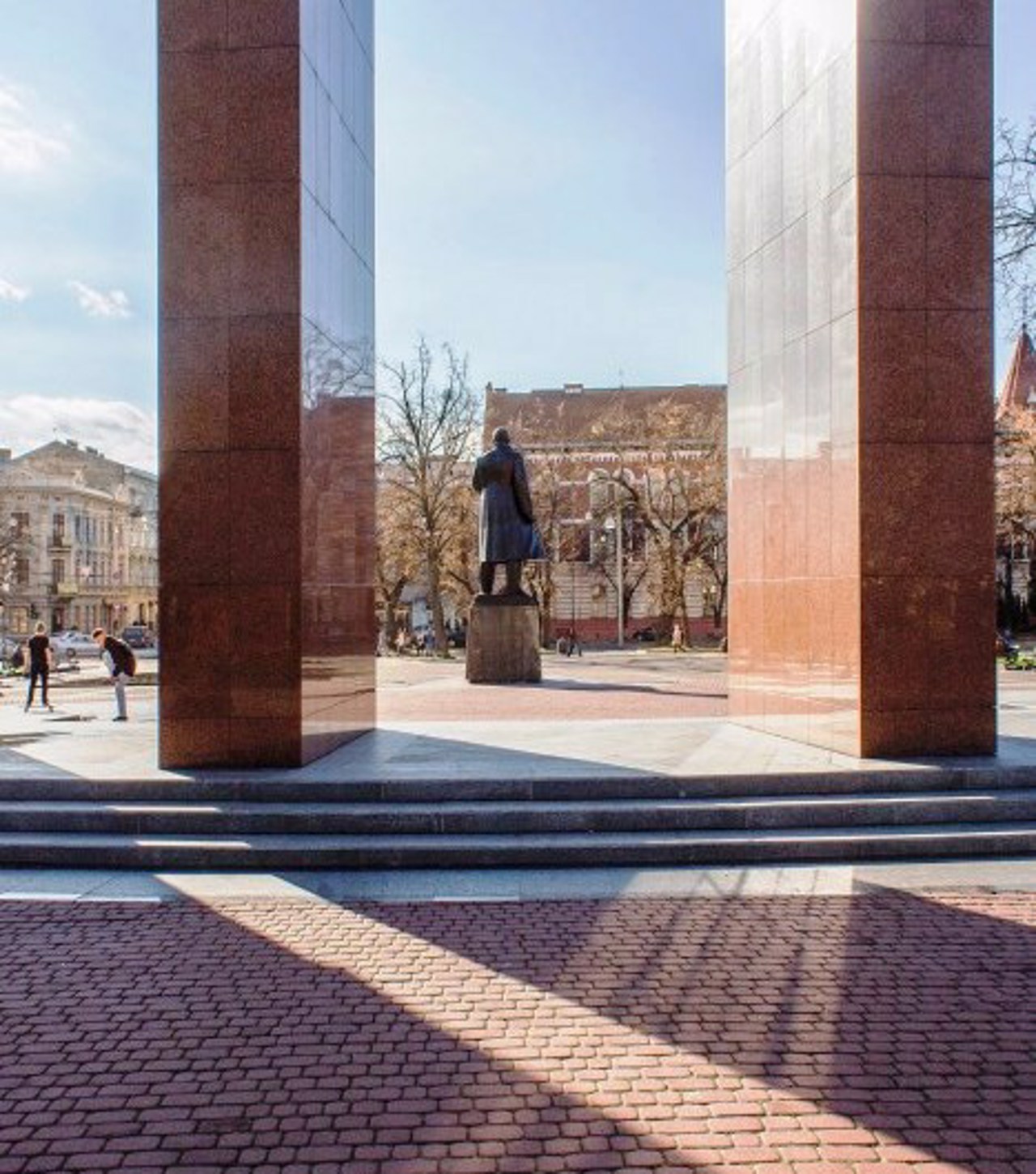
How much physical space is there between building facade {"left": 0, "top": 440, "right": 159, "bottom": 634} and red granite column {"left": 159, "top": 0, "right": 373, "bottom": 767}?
69.5 m

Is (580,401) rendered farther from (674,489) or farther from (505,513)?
(505,513)

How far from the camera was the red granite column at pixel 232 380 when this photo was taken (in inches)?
402

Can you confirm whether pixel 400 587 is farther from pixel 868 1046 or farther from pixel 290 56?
pixel 868 1046

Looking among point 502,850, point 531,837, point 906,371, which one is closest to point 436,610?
point 906,371

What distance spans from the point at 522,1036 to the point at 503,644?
15.7 meters

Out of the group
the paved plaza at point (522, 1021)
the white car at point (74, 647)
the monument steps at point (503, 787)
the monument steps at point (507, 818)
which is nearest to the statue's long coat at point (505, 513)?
the monument steps at point (503, 787)

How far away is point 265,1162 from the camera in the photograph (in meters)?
3.93

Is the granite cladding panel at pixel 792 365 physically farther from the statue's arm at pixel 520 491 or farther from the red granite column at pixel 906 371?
the statue's arm at pixel 520 491

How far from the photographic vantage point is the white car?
48250mm

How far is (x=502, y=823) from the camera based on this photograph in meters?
8.66

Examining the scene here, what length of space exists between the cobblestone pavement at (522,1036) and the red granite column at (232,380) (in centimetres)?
333

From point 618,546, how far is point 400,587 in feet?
37.5

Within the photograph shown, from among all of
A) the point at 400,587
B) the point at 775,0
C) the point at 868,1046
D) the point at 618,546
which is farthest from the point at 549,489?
the point at 868,1046

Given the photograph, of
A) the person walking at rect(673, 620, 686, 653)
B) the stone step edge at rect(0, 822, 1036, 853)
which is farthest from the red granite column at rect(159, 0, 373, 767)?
the person walking at rect(673, 620, 686, 653)
